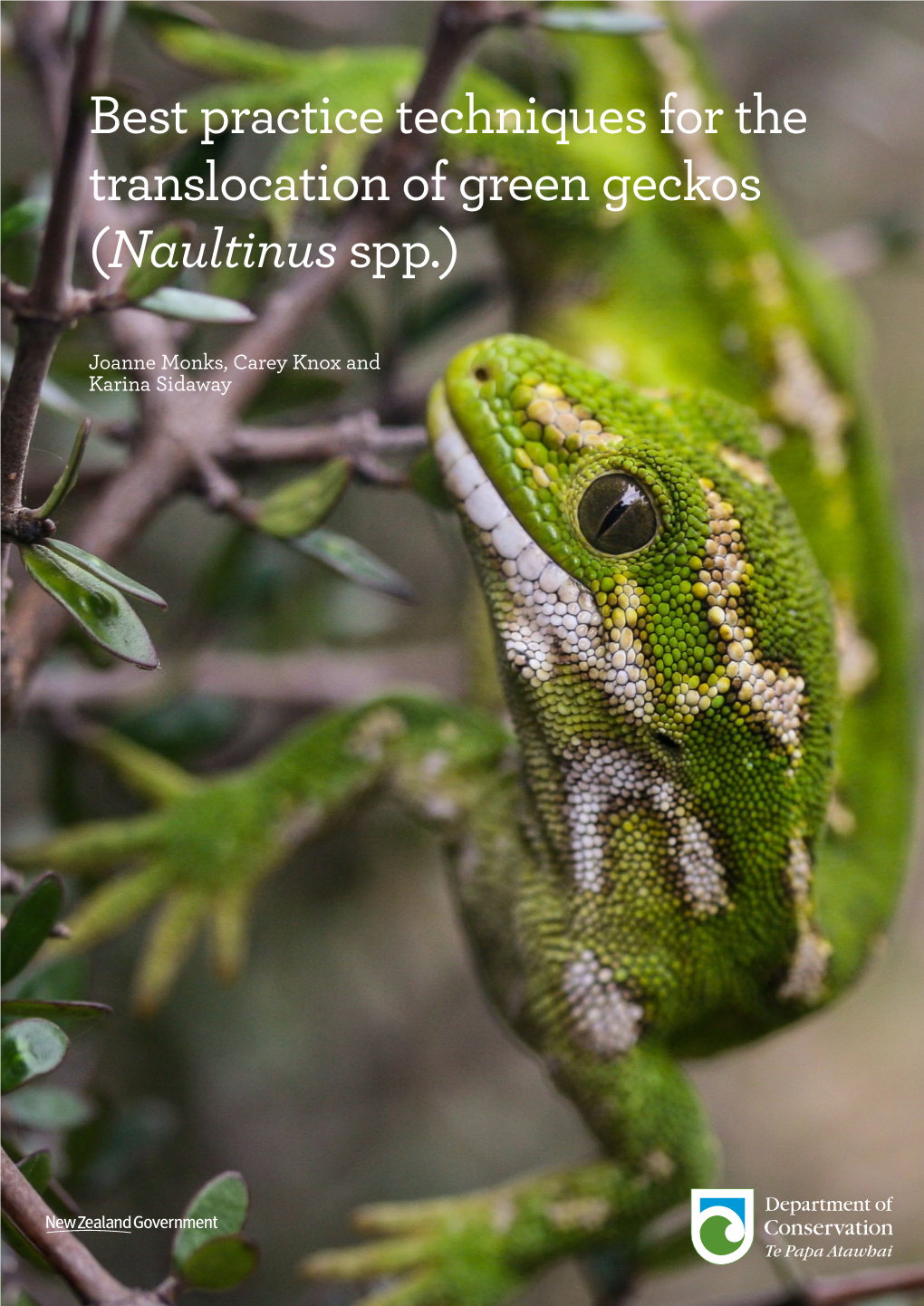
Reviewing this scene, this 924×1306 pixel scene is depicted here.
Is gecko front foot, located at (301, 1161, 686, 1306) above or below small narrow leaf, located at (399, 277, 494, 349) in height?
below

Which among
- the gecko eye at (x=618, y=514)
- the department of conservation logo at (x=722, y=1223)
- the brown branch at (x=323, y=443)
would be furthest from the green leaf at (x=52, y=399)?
the department of conservation logo at (x=722, y=1223)

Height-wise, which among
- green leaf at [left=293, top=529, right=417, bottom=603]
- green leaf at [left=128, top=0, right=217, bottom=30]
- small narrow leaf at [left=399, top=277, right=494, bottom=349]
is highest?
green leaf at [left=128, top=0, right=217, bottom=30]

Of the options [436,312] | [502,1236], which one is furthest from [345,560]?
[502,1236]

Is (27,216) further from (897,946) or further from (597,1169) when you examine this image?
(897,946)

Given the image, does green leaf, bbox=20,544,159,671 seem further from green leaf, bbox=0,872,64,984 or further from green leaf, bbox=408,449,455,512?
green leaf, bbox=408,449,455,512

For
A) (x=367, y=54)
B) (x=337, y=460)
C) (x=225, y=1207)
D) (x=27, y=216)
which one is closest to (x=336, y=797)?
(x=337, y=460)

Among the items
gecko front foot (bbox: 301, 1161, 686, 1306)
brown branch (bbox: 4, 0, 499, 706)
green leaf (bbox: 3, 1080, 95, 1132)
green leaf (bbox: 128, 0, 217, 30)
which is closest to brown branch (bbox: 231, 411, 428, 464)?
brown branch (bbox: 4, 0, 499, 706)

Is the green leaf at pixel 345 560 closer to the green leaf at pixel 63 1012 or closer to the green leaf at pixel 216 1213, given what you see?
the green leaf at pixel 63 1012
